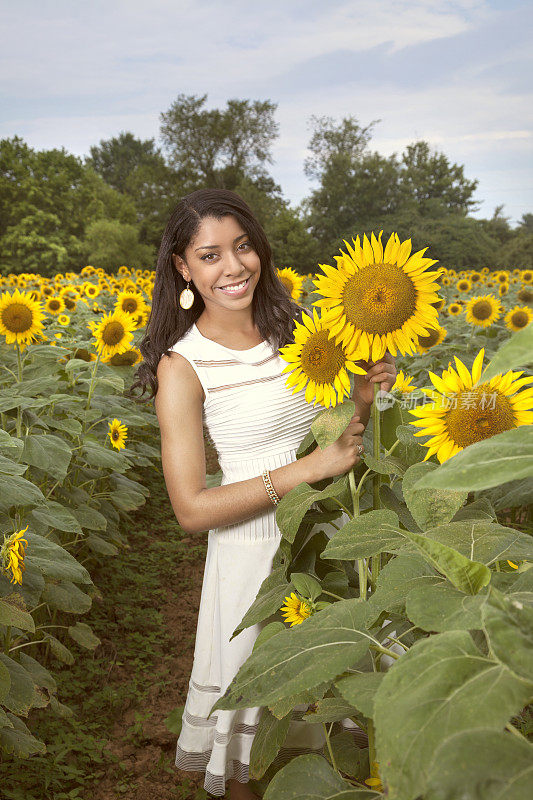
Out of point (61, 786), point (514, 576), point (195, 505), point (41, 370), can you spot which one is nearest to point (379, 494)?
point (514, 576)

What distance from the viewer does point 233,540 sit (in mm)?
2061

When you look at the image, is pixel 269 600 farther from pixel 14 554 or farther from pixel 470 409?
pixel 14 554

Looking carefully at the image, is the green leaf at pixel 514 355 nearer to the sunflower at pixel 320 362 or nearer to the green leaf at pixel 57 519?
the sunflower at pixel 320 362

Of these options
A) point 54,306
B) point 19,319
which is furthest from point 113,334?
point 54,306

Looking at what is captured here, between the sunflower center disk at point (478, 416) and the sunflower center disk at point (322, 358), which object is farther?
the sunflower center disk at point (322, 358)

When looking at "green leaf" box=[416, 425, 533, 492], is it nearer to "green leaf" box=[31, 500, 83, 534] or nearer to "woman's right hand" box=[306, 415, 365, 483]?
"woman's right hand" box=[306, 415, 365, 483]

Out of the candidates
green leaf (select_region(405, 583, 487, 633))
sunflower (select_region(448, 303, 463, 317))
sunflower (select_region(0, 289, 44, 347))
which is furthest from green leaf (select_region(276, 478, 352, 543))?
sunflower (select_region(448, 303, 463, 317))

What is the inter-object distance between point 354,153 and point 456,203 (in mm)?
10973

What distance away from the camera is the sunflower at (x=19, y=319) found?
370 cm

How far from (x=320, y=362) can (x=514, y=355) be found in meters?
0.69

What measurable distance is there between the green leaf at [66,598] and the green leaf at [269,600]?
1350 millimetres

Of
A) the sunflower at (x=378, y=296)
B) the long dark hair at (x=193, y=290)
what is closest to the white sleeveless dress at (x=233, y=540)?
the long dark hair at (x=193, y=290)

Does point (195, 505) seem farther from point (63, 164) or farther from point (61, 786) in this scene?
point (63, 164)

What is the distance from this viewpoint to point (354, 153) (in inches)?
1742
